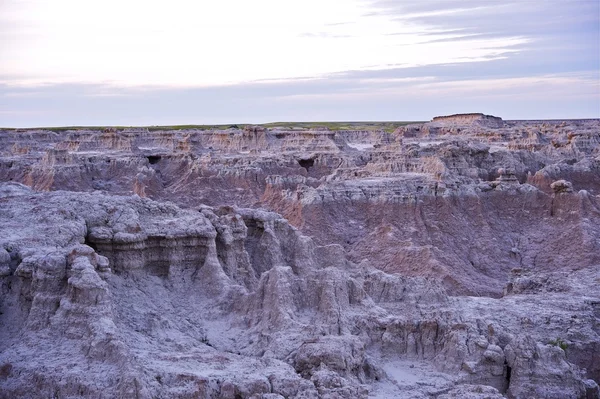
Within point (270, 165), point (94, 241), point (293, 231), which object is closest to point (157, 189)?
point (270, 165)

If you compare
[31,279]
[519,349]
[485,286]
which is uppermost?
[31,279]

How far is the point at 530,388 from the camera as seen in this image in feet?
44.1

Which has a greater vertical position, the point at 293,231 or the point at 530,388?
the point at 293,231

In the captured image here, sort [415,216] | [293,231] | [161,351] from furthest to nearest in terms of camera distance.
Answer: [415,216] → [293,231] → [161,351]

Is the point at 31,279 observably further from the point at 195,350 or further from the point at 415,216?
the point at 415,216

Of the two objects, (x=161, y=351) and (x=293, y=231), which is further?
(x=293, y=231)

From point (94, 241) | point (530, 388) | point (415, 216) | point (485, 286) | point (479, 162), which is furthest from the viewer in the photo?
point (479, 162)

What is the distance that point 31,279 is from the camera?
41.7ft

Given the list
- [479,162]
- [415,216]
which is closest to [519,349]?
[415,216]

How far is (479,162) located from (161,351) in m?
33.7

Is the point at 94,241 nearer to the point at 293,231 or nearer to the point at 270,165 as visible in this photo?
the point at 293,231

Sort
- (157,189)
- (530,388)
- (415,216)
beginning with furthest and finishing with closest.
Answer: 1. (157,189)
2. (415,216)
3. (530,388)

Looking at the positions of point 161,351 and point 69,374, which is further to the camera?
point 161,351

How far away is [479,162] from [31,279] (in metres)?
34.0
